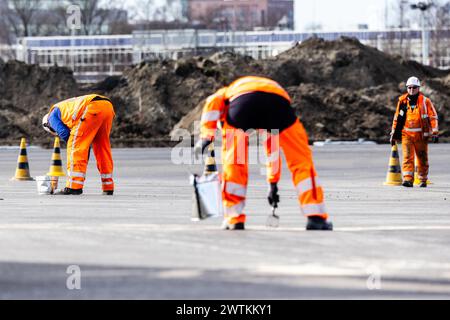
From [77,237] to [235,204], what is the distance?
161cm

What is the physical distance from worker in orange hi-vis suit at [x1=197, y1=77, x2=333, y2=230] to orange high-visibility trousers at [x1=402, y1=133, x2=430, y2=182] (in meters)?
9.15

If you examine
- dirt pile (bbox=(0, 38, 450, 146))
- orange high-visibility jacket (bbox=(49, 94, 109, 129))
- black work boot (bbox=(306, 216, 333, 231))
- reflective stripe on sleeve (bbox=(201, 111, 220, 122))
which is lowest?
dirt pile (bbox=(0, 38, 450, 146))

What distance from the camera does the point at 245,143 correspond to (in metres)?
12.6

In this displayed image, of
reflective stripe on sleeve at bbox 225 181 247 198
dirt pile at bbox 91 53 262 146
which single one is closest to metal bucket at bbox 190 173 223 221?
reflective stripe on sleeve at bbox 225 181 247 198

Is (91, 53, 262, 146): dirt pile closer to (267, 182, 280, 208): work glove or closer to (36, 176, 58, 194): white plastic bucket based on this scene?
(36, 176, 58, 194): white plastic bucket

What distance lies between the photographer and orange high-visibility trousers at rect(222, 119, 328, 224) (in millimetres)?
12422

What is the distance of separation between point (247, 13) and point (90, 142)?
12906 centimetres

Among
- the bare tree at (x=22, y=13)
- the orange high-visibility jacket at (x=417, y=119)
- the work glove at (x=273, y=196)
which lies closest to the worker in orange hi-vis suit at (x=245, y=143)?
the work glove at (x=273, y=196)

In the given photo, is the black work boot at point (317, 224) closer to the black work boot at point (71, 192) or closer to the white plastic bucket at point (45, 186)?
the black work boot at point (71, 192)

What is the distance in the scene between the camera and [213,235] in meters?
12.0

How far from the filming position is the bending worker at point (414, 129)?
70.6 ft

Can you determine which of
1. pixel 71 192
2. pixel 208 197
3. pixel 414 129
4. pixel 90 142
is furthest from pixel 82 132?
pixel 208 197

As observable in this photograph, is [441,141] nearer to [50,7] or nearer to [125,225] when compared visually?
[125,225]

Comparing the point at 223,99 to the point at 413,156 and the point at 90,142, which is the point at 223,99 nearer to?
the point at 90,142
